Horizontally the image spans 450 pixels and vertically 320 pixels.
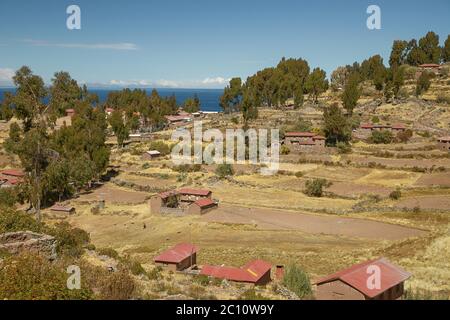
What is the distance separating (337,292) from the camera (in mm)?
18469

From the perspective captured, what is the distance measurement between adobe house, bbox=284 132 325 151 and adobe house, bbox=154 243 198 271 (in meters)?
44.6

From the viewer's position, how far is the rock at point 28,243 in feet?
62.6

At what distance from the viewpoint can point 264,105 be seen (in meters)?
116

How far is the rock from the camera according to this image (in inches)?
751

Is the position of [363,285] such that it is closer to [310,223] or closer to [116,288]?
[116,288]

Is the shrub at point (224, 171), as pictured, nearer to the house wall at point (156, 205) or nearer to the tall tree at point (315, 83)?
the house wall at point (156, 205)

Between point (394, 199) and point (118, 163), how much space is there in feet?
144

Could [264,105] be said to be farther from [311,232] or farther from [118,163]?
[311,232]

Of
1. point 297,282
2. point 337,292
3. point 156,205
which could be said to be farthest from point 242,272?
point 156,205

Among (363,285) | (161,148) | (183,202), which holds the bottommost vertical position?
(183,202)

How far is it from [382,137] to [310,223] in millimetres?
36391

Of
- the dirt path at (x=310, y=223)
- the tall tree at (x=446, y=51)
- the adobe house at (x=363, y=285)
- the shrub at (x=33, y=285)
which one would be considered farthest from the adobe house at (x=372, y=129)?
the shrub at (x=33, y=285)

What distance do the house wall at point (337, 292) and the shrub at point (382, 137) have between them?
57309 mm

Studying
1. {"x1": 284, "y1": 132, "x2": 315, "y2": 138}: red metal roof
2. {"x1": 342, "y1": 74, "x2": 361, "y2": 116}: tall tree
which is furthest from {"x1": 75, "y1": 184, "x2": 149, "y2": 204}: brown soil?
{"x1": 342, "y1": 74, "x2": 361, "y2": 116}: tall tree
